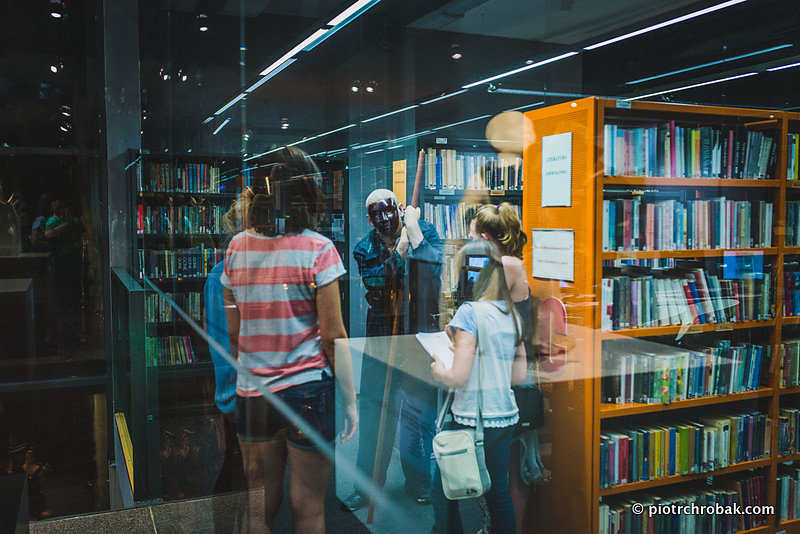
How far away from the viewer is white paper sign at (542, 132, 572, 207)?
2180 millimetres

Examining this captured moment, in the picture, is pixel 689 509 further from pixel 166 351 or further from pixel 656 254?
pixel 166 351

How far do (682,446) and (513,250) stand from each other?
961mm

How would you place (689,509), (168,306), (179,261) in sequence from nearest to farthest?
(689,509), (179,261), (168,306)

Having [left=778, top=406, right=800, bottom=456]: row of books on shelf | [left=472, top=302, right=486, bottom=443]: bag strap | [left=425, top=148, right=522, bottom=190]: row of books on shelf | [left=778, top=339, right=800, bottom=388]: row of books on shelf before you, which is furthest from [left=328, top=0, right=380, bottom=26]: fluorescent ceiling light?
[left=778, top=406, right=800, bottom=456]: row of books on shelf

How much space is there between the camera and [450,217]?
239 cm

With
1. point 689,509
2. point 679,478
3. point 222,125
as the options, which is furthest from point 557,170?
point 222,125

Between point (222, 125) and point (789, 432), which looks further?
point (222, 125)

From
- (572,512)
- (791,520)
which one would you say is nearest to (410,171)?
(572,512)

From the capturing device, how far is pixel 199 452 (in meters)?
3.37

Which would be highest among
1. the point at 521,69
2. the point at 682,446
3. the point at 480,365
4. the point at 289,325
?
the point at 521,69

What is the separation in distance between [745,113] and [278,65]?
1757 mm

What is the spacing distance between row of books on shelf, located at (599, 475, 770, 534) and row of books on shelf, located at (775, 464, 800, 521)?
74 mm

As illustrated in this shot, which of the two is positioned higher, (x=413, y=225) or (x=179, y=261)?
(x=413, y=225)

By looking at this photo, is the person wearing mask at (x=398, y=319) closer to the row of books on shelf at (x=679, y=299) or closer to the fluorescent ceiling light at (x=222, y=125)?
the row of books on shelf at (x=679, y=299)
